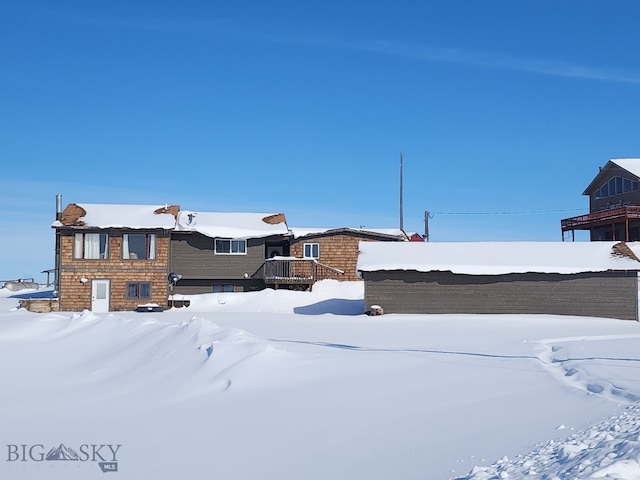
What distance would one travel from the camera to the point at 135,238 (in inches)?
1356

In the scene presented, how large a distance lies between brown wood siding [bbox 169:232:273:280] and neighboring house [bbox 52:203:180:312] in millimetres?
1788

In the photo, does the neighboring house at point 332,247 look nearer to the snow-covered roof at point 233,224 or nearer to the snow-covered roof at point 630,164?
the snow-covered roof at point 233,224

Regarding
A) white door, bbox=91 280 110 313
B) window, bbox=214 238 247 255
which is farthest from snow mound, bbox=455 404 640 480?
window, bbox=214 238 247 255

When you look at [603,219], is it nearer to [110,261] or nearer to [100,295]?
[110,261]

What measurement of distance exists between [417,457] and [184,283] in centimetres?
3097

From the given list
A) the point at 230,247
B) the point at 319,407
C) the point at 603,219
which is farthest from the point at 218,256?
the point at 319,407

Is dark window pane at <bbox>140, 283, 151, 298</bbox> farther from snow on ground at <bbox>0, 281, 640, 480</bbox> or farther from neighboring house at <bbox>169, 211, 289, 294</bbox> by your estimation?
snow on ground at <bbox>0, 281, 640, 480</bbox>

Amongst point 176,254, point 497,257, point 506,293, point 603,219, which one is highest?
point 603,219

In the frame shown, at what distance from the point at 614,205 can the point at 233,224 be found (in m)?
26.8

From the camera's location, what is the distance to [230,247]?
120 ft

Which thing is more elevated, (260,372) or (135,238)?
(135,238)

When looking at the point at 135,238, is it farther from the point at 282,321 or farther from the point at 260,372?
the point at 260,372

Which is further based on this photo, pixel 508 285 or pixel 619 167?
pixel 619 167

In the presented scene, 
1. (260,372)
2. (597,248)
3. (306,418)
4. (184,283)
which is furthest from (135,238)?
(306,418)
